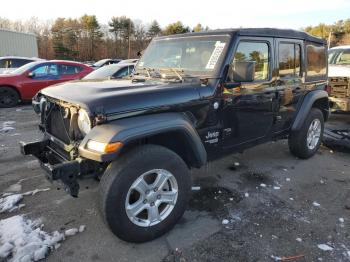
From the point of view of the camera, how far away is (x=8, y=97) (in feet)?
32.3

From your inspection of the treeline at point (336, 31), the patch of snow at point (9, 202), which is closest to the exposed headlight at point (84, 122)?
the patch of snow at point (9, 202)

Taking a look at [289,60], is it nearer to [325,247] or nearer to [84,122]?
[325,247]

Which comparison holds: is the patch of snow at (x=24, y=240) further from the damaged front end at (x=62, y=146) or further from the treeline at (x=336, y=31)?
the treeline at (x=336, y=31)

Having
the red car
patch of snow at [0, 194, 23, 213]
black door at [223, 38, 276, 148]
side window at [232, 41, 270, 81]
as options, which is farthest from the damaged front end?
the red car

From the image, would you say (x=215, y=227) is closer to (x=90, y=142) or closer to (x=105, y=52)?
(x=90, y=142)

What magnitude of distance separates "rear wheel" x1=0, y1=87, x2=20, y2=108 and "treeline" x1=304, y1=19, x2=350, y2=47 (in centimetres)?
4773

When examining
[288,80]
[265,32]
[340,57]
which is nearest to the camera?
[265,32]

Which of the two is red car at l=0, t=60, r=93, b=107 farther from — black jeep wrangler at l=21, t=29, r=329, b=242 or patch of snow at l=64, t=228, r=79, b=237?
patch of snow at l=64, t=228, r=79, b=237

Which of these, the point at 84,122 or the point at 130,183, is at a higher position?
the point at 84,122

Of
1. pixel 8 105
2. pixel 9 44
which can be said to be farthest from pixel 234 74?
pixel 9 44

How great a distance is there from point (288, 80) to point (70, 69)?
27.2ft

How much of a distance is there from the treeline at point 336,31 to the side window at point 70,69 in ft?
150

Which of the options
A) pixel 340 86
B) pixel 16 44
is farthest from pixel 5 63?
pixel 16 44

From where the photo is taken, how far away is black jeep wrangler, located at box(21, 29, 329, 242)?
2.64 metres
